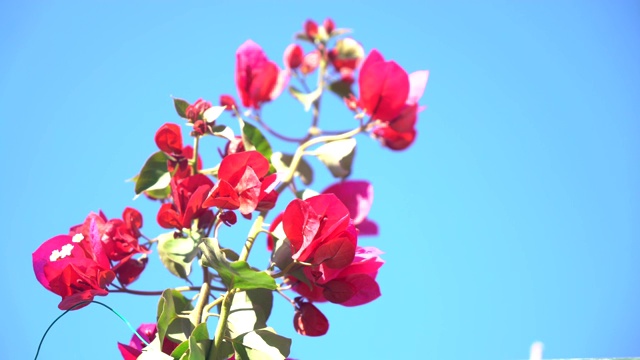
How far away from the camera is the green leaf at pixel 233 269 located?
572 mm

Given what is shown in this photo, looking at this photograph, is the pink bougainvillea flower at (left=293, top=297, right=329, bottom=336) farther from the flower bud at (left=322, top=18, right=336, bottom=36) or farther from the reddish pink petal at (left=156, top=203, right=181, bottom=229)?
the flower bud at (left=322, top=18, right=336, bottom=36)

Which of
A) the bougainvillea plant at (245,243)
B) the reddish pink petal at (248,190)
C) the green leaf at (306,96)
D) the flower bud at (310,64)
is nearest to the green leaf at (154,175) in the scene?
the bougainvillea plant at (245,243)

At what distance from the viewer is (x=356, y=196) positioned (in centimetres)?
84

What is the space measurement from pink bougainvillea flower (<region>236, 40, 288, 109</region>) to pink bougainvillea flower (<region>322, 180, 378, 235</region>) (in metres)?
0.21

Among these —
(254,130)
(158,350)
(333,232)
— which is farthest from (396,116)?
(158,350)

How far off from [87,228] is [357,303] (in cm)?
31

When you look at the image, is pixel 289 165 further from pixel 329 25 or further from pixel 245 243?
pixel 329 25

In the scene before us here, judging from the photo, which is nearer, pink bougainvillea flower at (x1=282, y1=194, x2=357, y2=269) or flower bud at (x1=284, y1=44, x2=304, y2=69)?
pink bougainvillea flower at (x1=282, y1=194, x2=357, y2=269)

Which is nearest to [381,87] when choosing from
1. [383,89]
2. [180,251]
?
[383,89]

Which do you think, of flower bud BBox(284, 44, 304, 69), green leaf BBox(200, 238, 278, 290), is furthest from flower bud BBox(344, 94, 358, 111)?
green leaf BBox(200, 238, 278, 290)

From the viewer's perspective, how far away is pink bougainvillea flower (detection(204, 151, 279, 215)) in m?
0.65

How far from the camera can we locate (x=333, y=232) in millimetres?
622

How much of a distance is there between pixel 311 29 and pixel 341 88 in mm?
138

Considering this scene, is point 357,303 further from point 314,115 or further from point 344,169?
point 314,115
